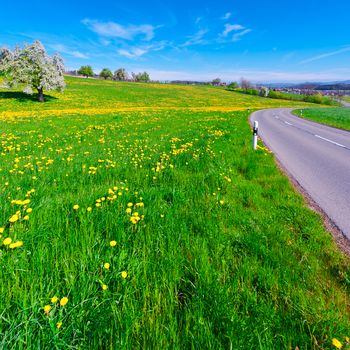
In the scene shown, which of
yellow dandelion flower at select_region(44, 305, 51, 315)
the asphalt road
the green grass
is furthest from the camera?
the green grass

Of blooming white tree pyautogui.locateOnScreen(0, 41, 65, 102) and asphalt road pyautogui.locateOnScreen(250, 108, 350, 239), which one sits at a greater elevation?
blooming white tree pyautogui.locateOnScreen(0, 41, 65, 102)

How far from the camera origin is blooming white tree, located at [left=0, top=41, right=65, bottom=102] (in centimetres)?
3300

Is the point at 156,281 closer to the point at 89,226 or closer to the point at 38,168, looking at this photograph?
the point at 89,226

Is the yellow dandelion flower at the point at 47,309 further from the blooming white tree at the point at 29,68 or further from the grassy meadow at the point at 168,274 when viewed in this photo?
the blooming white tree at the point at 29,68

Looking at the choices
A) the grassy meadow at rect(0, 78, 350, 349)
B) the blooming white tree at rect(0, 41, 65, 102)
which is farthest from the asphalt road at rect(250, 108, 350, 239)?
the blooming white tree at rect(0, 41, 65, 102)

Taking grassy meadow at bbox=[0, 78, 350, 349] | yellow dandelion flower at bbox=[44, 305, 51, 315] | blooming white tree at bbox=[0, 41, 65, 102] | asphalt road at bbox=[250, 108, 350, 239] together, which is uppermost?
blooming white tree at bbox=[0, 41, 65, 102]

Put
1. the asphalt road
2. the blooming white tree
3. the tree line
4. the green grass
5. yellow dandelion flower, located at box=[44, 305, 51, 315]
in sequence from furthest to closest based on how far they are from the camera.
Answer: the tree line
the blooming white tree
the green grass
the asphalt road
yellow dandelion flower, located at box=[44, 305, 51, 315]

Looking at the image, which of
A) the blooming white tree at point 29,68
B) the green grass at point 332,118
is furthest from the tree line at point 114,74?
the green grass at point 332,118

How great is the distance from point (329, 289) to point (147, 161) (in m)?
5.02

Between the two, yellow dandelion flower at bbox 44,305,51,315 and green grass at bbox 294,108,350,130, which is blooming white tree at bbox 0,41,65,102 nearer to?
green grass at bbox 294,108,350,130

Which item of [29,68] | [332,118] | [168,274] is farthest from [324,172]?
[29,68]

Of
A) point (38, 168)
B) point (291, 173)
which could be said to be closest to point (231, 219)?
point (291, 173)

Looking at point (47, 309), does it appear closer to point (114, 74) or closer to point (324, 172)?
point (324, 172)

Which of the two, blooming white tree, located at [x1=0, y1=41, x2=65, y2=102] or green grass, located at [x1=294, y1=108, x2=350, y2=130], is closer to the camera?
green grass, located at [x1=294, y1=108, x2=350, y2=130]
